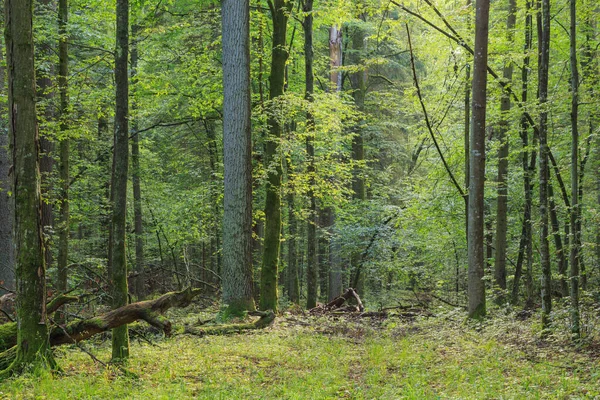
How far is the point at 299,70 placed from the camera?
18938 millimetres

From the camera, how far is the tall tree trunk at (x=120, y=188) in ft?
21.0

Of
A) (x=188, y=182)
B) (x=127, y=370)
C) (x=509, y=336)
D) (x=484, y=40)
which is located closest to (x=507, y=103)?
(x=484, y=40)

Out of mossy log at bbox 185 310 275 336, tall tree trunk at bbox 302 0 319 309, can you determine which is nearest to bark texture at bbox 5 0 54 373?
mossy log at bbox 185 310 275 336

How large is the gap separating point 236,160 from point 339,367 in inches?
222

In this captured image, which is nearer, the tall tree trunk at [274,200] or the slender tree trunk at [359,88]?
the tall tree trunk at [274,200]

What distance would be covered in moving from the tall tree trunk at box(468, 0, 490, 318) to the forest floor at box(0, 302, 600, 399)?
667mm

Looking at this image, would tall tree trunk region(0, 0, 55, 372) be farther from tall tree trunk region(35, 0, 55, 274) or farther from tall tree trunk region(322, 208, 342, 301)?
tall tree trunk region(322, 208, 342, 301)

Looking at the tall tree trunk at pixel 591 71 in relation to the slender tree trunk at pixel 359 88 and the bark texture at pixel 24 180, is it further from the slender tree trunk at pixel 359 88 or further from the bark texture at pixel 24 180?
the bark texture at pixel 24 180

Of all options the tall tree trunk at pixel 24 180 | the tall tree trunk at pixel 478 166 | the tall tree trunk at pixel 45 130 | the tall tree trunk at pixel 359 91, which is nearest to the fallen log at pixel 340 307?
the tall tree trunk at pixel 478 166

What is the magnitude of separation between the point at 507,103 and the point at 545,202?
5.37m

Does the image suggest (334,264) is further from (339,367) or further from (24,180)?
(24,180)

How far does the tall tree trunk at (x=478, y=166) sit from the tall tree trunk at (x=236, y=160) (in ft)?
16.1

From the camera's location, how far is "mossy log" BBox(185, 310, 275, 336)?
9781mm

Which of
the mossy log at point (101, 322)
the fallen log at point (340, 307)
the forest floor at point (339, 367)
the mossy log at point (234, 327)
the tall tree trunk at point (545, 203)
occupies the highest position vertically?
the tall tree trunk at point (545, 203)
